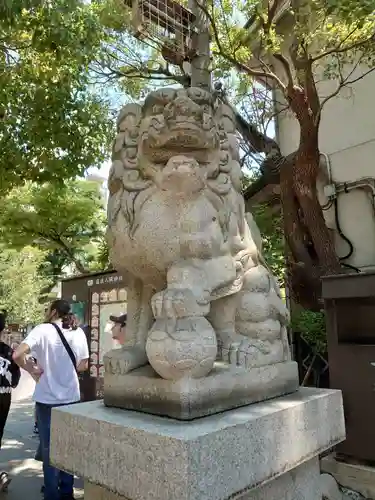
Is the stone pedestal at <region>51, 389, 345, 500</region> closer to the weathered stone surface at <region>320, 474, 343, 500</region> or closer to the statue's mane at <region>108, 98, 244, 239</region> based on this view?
the statue's mane at <region>108, 98, 244, 239</region>

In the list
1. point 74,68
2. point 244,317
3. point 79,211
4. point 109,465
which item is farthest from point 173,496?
point 79,211

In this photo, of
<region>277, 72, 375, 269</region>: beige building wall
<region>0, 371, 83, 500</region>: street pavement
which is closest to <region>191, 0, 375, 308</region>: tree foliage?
<region>277, 72, 375, 269</region>: beige building wall

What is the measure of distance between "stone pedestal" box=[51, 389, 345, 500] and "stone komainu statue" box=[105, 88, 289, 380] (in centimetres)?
25

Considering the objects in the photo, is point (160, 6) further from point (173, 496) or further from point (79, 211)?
point (173, 496)

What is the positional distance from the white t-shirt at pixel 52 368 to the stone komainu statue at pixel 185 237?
1.47 meters

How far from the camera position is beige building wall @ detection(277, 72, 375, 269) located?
608 centimetres

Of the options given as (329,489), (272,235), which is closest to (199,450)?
(329,489)

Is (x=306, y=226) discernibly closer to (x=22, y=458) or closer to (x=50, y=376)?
(x=50, y=376)

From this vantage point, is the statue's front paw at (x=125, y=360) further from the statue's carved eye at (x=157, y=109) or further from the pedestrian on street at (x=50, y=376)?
the pedestrian on street at (x=50, y=376)

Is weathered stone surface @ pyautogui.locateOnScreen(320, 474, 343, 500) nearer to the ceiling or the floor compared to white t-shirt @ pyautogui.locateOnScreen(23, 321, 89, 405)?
→ nearer to the floor

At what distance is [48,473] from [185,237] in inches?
91.4

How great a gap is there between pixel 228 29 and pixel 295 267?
3.29m

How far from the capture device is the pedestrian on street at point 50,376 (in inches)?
120

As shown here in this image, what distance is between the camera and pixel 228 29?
18.1 feet
